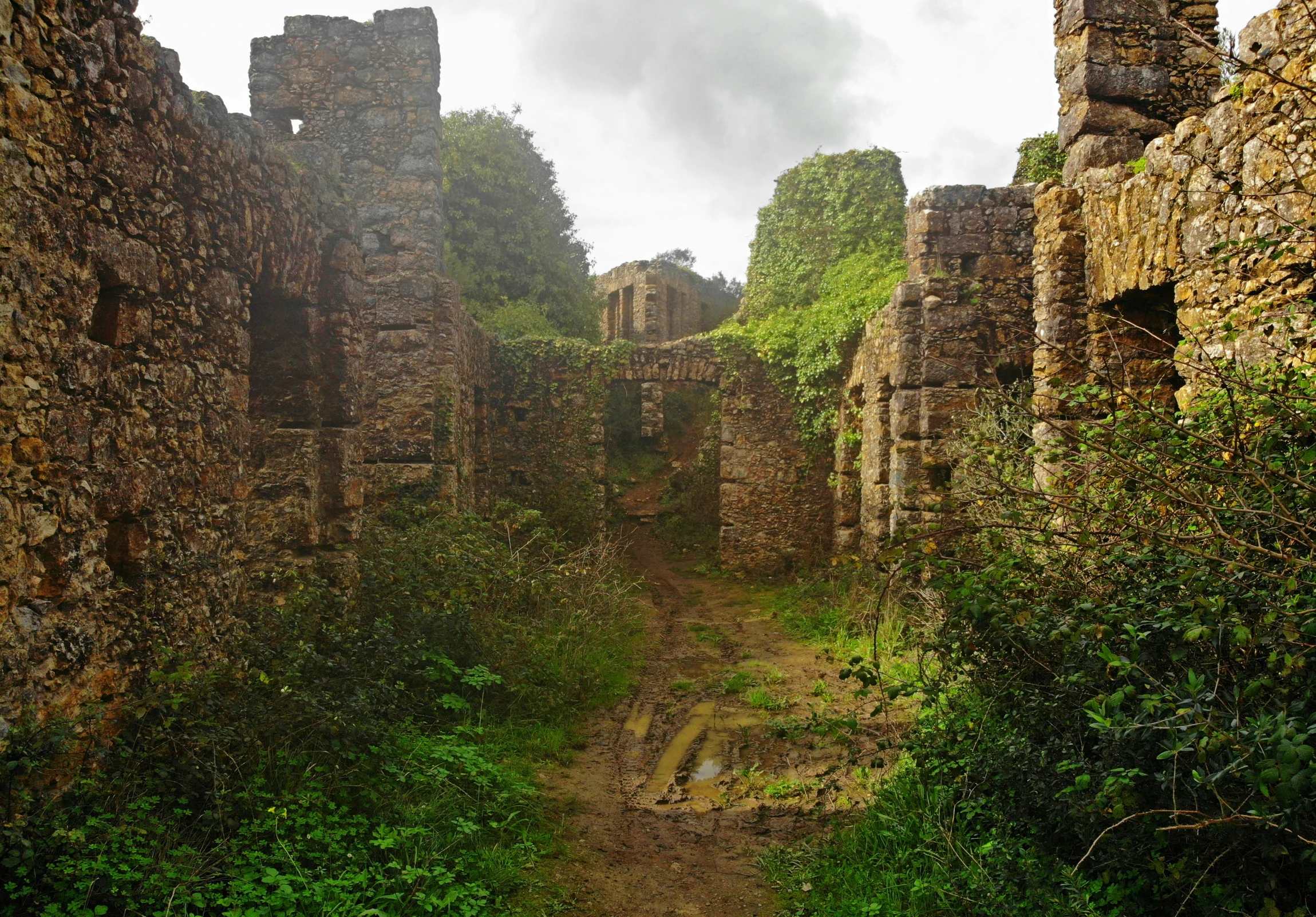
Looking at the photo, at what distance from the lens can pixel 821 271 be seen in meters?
15.2

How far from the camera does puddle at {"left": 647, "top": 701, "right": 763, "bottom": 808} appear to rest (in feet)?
18.0

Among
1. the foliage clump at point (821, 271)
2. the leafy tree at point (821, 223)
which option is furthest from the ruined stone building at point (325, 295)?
the leafy tree at point (821, 223)

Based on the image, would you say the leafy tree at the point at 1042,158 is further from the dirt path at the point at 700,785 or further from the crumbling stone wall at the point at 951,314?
the dirt path at the point at 700,785

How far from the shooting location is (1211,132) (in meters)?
4.57

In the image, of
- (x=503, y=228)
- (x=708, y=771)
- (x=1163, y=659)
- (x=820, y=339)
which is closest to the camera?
(x=1163, y=659)

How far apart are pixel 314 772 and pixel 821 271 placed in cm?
1292

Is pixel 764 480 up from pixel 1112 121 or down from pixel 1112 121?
down

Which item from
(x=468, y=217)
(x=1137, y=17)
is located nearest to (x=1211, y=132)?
(x=1137, y=17)

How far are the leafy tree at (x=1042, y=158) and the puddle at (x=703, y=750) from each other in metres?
6.58

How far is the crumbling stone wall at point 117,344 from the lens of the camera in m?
3.25

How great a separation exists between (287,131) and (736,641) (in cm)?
879

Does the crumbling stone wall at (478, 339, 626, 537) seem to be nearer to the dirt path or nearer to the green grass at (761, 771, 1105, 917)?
the dirt path

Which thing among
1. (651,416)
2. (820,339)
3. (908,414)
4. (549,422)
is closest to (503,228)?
(651,416)

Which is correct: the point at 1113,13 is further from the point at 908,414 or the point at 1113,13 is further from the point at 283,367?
the point at 283,367
